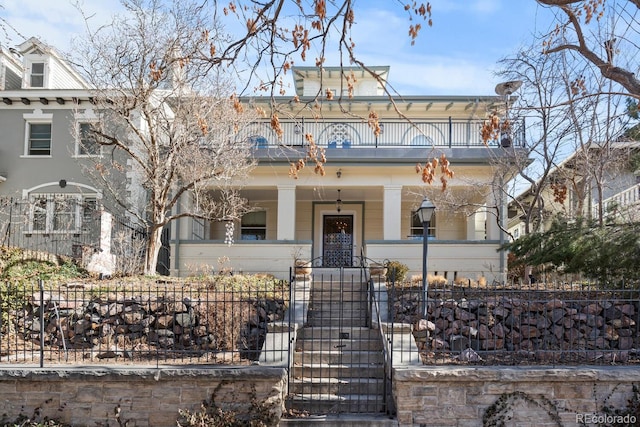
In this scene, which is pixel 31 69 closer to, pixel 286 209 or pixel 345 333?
pixel 286 209

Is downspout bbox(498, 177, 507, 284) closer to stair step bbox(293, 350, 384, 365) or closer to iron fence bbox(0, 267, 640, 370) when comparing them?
iron fence bbox(0, 267, 640, 370)

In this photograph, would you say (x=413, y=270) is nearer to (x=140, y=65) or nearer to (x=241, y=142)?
(x=241, y=142)

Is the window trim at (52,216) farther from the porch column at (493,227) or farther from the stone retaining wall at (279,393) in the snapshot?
the porch column at (493,227)

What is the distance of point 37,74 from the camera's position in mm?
19734

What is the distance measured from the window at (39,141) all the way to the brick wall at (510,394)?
52.7ft

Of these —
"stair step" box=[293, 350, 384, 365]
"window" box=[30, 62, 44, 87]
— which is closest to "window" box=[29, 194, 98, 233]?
"window" box=[30, 62, 44, 87]

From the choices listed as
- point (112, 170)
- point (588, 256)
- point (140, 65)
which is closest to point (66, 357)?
point (140, 65)

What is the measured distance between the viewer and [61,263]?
12.2 meters

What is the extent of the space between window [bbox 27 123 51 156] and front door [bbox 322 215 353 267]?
30.5ft

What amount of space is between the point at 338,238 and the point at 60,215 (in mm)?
8102

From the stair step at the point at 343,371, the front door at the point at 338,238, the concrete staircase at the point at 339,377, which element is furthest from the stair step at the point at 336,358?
the front door at the point at 338,238

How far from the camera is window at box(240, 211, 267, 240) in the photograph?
63.9ft

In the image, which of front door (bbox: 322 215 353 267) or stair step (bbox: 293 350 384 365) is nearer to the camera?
stair step (bbox: 293 350 384 365)

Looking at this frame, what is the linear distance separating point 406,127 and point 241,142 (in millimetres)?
5847
